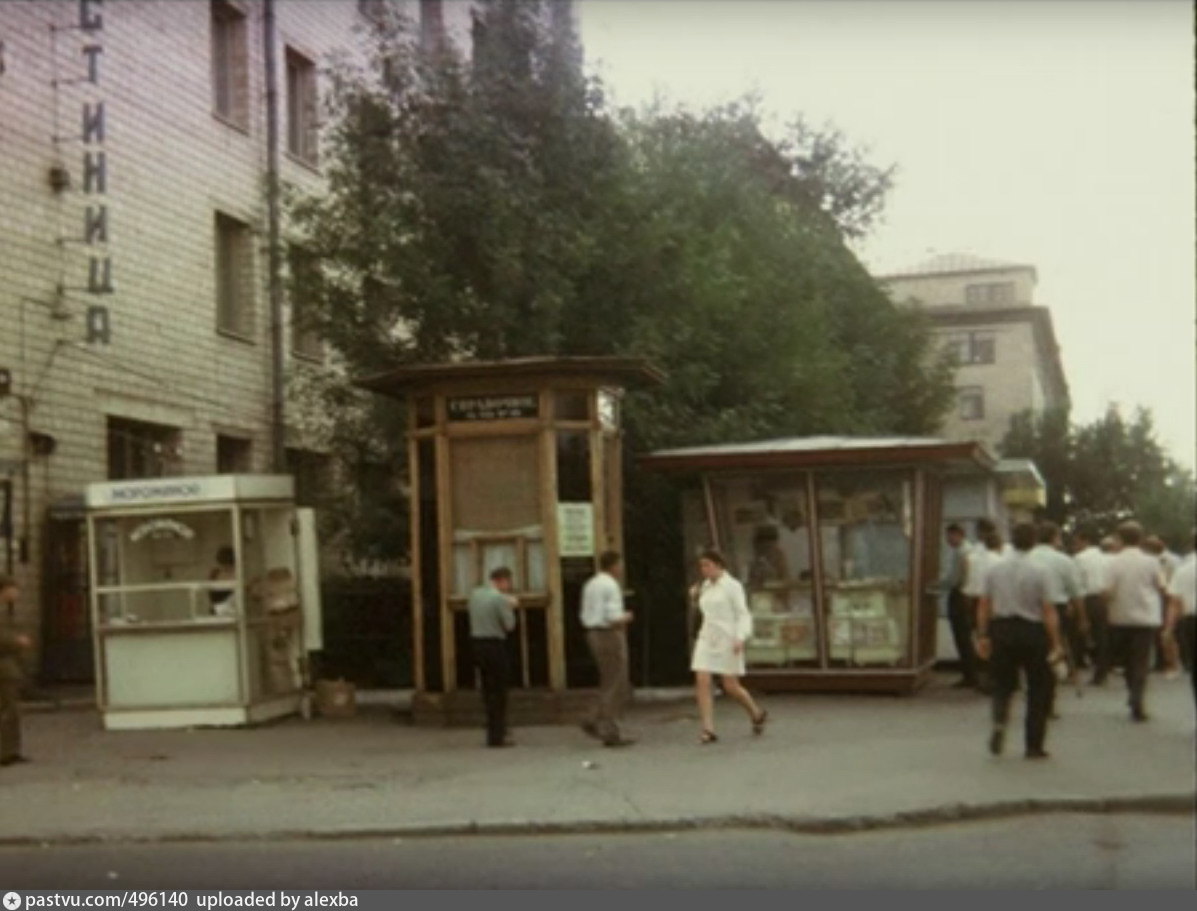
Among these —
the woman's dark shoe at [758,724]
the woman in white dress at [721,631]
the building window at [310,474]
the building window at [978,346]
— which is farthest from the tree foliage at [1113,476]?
the building window at [978,346]

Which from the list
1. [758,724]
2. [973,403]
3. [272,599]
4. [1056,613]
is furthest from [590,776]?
[973,403]

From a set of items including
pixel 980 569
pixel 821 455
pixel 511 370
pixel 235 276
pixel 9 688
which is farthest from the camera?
pixel 235 276

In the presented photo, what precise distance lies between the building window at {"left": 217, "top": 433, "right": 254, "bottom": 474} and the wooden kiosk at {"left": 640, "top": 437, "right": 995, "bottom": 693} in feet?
27.3

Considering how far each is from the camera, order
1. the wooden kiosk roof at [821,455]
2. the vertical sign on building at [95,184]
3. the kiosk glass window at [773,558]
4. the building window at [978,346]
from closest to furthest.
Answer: the wooden kiosk roof at [821,455], the kiosk glass window at [773,558], the vertical sign on building at [95,184], the building window at [978,346]

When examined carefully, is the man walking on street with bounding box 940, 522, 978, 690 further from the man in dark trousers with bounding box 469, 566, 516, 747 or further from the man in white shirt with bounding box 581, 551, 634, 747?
the man in dark trousers with bounding box 469, 566, 516, 747

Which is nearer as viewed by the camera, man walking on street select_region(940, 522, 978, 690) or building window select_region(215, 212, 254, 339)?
man walking on street select_region(940, 522, 978, 690)

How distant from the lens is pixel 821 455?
65.8ft

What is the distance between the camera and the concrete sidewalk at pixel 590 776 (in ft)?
40.3

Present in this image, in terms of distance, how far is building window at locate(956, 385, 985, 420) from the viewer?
254 feet

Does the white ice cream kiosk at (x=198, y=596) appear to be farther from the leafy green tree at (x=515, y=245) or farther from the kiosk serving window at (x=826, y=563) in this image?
the kiosk serving window at (x=826, y=563)

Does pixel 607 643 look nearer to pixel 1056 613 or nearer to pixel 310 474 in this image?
pixel 1056 613

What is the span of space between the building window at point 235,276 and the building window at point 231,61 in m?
1.39

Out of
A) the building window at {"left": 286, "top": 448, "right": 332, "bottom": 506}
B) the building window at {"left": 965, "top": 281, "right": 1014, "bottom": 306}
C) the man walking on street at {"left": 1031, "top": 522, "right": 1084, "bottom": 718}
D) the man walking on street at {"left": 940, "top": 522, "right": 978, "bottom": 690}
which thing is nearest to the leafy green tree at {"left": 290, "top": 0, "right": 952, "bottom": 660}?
the building window at {"left": 286, "top": 448, "right": 332, "bottom": 506}

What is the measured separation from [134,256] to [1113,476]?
54.0 ft
